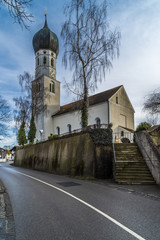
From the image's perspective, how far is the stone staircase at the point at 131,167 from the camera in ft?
36.7

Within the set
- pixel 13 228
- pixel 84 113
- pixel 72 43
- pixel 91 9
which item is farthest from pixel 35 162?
pixel 13 228

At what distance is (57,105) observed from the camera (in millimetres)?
43469

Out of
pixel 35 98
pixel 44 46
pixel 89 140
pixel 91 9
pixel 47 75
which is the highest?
pixel 44 46

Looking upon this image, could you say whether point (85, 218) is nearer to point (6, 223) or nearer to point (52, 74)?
point (6, 223)

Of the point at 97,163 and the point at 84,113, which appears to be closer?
the point at 97,163

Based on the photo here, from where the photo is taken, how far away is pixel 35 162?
26406mm

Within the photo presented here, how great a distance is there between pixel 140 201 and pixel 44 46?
41.2 m

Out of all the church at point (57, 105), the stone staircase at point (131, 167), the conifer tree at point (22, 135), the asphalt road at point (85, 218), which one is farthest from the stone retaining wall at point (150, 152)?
the conifer tree at point (22, 135)

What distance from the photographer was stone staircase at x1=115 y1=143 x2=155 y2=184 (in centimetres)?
1119

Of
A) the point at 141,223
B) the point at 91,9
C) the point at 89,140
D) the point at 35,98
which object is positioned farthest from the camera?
the point at 35,98

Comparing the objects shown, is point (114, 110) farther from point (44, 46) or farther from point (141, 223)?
point (141, 223)

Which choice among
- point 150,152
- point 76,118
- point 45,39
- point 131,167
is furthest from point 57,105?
point 150,152

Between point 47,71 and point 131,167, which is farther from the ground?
point 47,71

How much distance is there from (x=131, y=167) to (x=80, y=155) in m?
5.20
